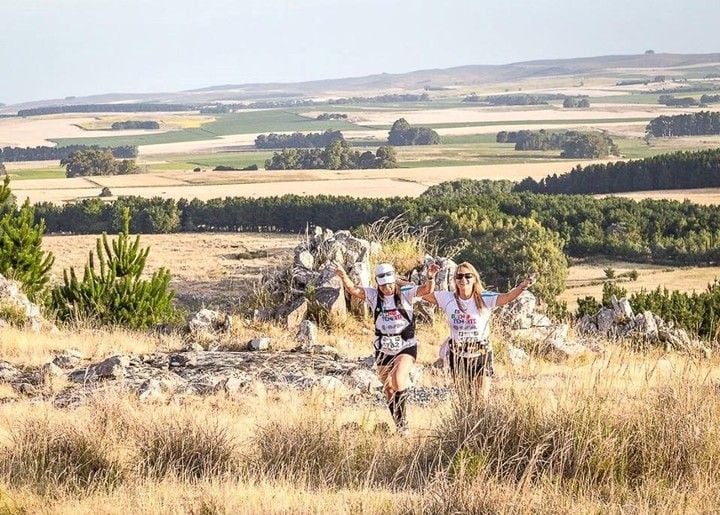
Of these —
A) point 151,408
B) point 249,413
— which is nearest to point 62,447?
point 151,408

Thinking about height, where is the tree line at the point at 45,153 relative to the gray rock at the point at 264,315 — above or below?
below

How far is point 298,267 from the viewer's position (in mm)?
18656

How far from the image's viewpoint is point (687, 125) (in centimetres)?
16638

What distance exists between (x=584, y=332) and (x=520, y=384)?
11.1m

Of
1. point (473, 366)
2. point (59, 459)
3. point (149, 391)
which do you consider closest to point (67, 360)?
point (149, 391)

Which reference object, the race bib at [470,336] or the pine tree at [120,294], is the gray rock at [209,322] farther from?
the race bib at [470,336]

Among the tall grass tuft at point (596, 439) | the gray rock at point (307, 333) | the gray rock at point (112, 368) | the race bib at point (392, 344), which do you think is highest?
the race bib at point (392, 344)

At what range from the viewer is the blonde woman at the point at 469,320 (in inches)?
370

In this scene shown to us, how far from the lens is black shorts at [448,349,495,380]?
9203 mm

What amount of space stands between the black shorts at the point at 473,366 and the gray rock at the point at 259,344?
563 centimetres

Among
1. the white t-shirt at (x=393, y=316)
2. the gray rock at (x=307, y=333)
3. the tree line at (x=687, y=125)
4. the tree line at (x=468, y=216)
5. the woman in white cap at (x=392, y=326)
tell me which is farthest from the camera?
the tree line at (x=687, y=125)

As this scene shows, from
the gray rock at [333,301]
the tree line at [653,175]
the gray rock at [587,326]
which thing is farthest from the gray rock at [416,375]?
the tree line at [653,175]

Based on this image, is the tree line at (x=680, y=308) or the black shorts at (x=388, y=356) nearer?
the black shorts at (x=388, y=356)

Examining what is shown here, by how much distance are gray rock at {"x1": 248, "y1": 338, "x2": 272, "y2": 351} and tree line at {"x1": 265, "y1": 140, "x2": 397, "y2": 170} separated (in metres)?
122
